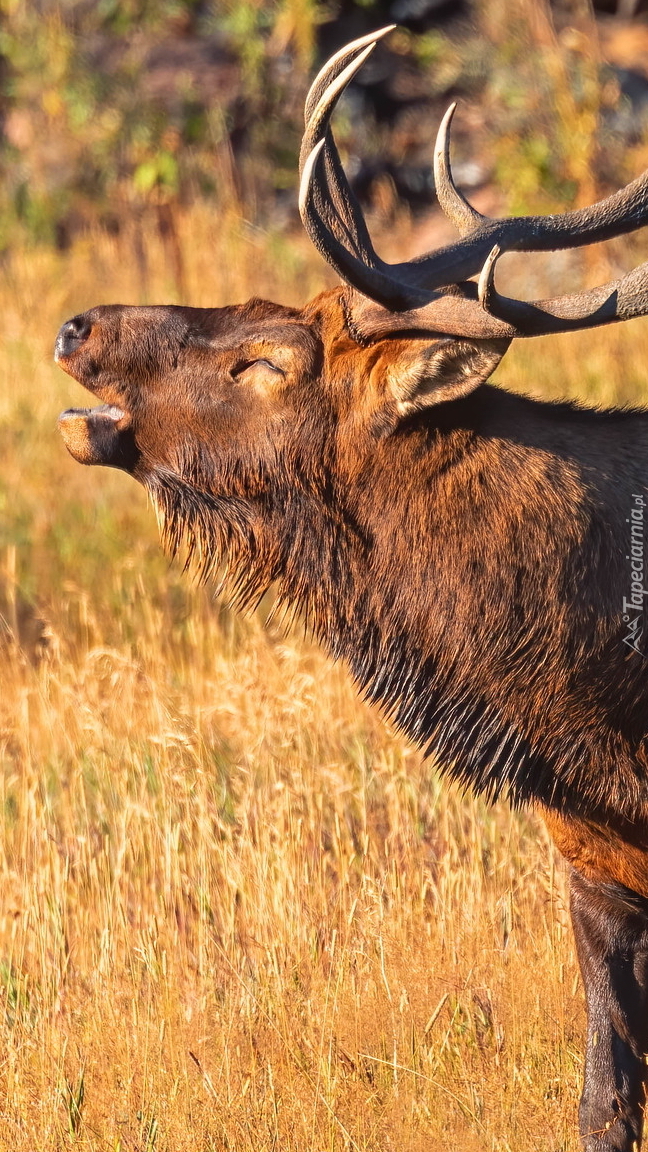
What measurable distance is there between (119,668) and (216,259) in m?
7.03

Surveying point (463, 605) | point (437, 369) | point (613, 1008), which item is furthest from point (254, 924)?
point (437, 369)

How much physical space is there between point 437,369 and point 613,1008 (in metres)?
1.59

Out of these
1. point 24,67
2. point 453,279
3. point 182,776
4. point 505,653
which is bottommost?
point 182,776

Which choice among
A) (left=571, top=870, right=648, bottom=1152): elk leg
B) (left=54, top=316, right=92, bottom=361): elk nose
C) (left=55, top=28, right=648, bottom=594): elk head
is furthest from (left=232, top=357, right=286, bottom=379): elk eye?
(left=571, top=870, right=648, bottom=1152): elk leg

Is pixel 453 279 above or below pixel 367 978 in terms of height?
above

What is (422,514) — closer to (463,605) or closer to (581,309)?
(463,605)

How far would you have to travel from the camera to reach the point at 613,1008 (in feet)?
12.1

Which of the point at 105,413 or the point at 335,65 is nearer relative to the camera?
the point at 335,65

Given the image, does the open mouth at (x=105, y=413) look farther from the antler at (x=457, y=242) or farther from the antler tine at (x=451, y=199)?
the antler tine at (x=451, y=199)

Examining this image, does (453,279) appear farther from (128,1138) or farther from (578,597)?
(128,1138)

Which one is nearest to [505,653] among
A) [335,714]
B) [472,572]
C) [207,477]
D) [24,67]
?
[472,572]

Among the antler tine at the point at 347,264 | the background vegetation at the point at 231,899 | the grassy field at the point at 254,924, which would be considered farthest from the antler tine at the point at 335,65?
the background vegetation at the point at 231,899

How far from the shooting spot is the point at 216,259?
39.1 ft

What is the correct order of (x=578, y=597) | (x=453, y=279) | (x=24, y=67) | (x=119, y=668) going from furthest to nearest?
(x=24, y=67) → (x=119, y=668) → (x=453, y=279) → (x=578, y=597)
